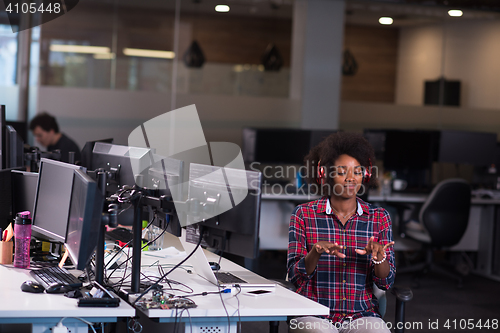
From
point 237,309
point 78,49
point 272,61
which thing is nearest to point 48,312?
point 237,309

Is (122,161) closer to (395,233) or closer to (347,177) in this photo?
(347,177)

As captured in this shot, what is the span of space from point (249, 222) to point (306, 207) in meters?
0.50

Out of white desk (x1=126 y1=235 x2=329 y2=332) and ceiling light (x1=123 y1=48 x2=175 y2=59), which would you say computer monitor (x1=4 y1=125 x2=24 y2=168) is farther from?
ceiling light (x1=123 y1=48 x2=175 y2=59)

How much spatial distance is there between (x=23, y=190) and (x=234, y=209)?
3.91 feet

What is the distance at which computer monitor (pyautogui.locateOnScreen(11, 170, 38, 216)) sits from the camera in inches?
95.3

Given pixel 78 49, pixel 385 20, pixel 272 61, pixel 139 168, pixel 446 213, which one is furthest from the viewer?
pixel 385 20

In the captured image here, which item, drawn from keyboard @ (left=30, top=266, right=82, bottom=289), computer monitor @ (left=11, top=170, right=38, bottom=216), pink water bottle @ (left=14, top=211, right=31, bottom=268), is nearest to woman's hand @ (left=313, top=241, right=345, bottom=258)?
keyboard @ (left=30, top=266, right=82, bottom=289)

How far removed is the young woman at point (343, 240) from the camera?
6.88 feet

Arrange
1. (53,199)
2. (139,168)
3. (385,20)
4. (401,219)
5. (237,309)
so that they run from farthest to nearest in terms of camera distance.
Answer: (385,20) → (401,219) → (139,168) → (53,199) → (237,309)

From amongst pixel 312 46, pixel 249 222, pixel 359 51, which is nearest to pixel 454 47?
pixel 359 51

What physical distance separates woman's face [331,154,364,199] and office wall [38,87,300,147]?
12.1 feet

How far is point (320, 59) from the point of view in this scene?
601cm

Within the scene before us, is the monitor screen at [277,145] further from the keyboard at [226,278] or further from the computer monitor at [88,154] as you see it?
the keyboard at [226,278]

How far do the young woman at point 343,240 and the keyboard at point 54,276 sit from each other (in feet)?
2.78
